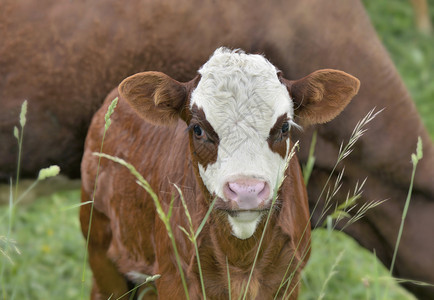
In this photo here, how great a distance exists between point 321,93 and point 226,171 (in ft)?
2.02

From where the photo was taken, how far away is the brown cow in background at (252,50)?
4.47 m

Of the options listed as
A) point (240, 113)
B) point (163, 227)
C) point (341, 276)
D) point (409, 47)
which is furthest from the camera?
point (409, 47)

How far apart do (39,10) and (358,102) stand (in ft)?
6.02

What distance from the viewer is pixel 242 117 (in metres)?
2.99

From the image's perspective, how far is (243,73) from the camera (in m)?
3.12

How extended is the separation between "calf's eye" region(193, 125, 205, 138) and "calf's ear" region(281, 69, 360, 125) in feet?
1.31

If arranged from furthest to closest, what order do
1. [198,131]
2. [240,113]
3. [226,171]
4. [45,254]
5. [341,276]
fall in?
[45,254] < [341,276] < [198,131] < [240,113] < [226,171]

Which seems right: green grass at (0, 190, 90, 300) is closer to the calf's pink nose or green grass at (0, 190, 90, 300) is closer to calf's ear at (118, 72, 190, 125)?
calf's ear at (118, 72, 190, 125)

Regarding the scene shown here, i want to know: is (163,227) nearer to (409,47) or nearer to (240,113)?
(240,113)

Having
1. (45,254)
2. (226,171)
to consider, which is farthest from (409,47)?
(226,171)

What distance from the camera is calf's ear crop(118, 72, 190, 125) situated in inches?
125

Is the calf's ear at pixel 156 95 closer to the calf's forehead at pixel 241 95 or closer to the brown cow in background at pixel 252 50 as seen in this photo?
the calf's forehead at pixel 241 95

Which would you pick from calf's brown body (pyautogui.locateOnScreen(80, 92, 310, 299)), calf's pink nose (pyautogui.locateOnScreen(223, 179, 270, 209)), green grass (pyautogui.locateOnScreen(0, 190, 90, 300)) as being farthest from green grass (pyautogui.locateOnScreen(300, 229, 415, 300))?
calf's pink nose (pyautogui.locateOnScreen(223, 179, 270, 209))

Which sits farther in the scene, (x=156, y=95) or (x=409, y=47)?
(x=409, y=47)
